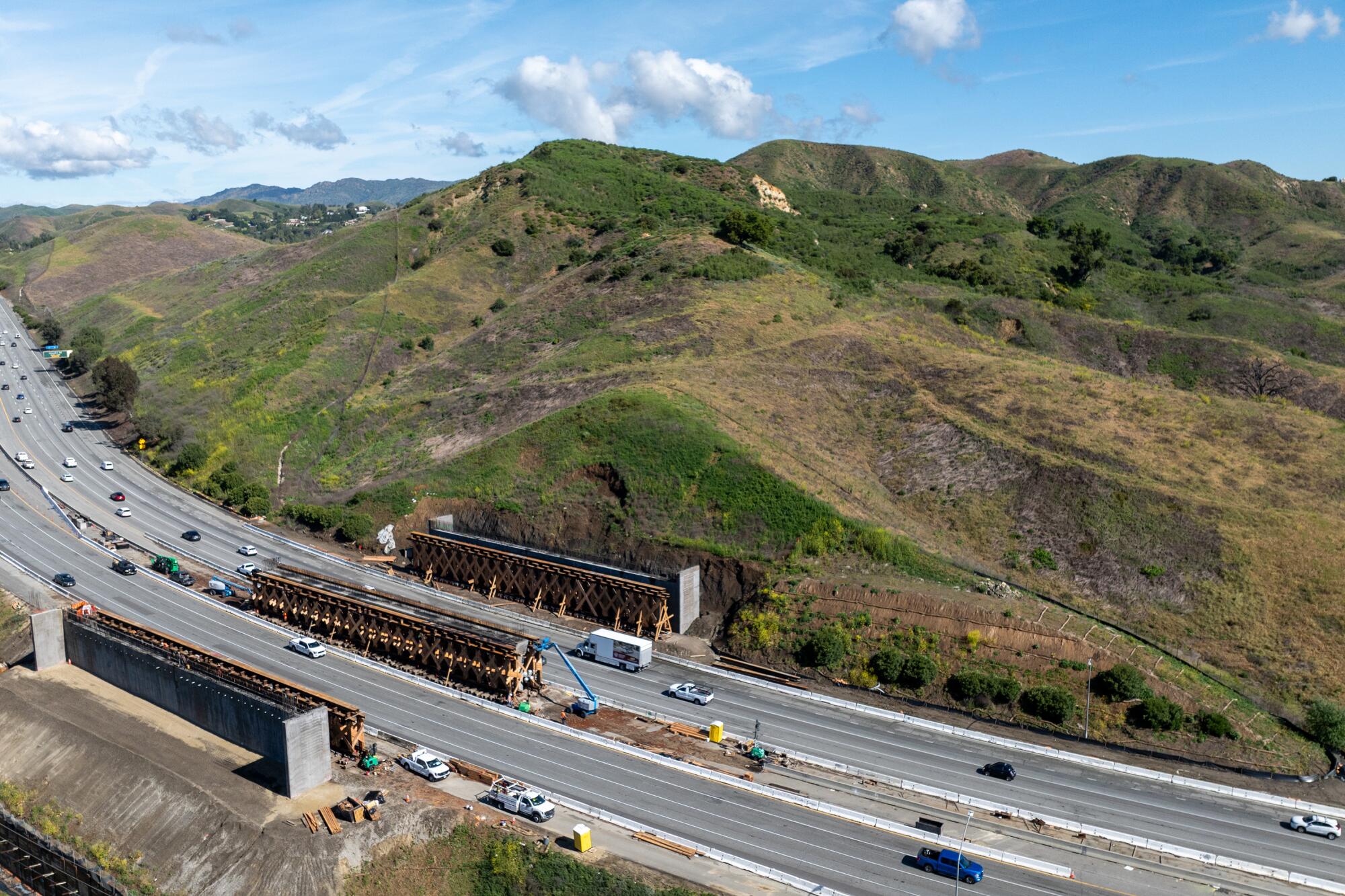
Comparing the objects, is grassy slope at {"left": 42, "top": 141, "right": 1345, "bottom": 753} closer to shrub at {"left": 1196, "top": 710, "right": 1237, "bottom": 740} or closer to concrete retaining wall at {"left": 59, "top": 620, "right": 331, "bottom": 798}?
shrub at {"left": 1196, "top": 710, "right": 1237, "bottom": 740}

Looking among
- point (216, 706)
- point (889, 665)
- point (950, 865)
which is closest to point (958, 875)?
point (950, 865)

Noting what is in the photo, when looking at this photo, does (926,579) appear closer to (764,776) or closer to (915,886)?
(764,776)

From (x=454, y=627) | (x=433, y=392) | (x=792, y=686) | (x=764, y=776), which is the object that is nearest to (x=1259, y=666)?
(x=792, y=686)

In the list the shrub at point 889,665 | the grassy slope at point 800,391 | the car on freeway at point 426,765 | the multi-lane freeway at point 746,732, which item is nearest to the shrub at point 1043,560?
the grassy slope at point 800,391

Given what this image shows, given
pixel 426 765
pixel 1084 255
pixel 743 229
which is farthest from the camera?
pixel 1084 255

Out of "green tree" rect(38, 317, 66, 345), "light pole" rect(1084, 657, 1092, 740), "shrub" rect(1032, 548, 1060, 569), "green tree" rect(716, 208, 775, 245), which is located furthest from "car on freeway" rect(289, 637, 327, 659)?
"green tree" rect(38, 317, 66, 345)

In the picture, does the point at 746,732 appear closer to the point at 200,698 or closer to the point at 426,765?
the point at 426,765
